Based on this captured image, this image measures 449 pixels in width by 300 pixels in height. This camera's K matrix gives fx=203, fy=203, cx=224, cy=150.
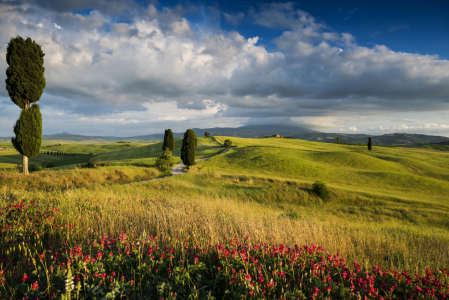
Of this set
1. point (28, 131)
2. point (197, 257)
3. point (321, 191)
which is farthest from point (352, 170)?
point (28, 131)

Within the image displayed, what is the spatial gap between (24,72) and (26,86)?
1366 mm

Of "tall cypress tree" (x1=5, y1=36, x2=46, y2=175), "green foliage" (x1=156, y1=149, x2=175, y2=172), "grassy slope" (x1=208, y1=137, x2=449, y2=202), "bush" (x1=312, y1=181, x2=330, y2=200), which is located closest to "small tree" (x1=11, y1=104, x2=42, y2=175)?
"tall cypress tree" (x1=5, y1=36, x2=46, y2=175)

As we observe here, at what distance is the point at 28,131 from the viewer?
19.8 metres

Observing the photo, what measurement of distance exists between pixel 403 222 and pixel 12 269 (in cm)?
2259

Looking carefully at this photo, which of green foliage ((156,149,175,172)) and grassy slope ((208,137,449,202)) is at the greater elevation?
green foliage ((156,149,175,172))

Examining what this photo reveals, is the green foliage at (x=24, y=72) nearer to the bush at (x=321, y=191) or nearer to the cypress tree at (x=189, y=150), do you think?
the cypress tree at (x=189, y=150)

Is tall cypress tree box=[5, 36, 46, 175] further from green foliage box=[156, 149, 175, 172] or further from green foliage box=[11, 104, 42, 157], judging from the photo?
green foliage box=[156, 149, 175, 172]

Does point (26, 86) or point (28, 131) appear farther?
point (28, 131)

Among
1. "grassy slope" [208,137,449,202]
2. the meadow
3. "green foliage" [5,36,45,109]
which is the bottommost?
"grassy slope" [208,137,449,202]

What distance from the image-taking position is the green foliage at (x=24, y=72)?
747 inches

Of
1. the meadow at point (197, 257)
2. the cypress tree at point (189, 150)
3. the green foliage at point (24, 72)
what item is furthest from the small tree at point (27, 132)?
the cypress tree at point (189, 150)

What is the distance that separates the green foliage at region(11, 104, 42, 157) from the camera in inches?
765

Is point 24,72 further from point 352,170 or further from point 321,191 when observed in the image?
point 352,170

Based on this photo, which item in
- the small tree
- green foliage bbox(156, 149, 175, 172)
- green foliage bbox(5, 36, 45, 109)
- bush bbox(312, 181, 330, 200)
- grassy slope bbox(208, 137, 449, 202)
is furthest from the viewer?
green foliage bbox(156, 149, 175, 172)
